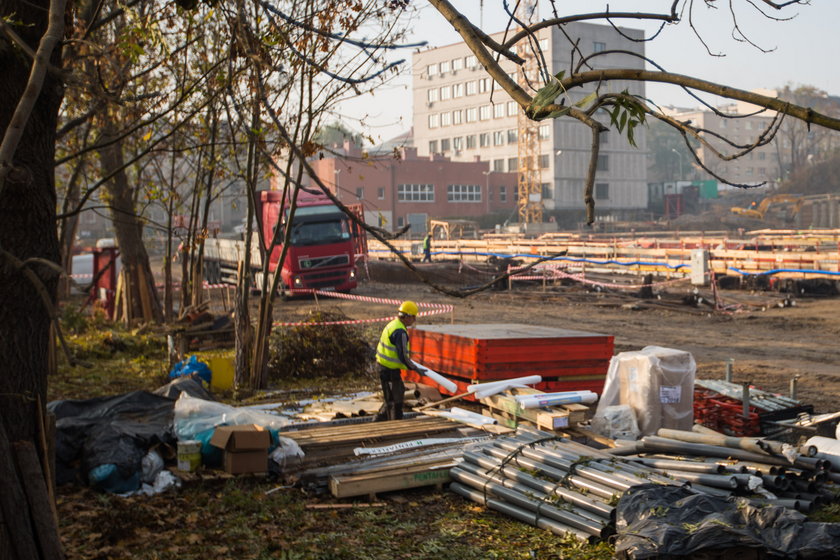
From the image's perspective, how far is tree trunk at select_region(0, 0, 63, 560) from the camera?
568cm

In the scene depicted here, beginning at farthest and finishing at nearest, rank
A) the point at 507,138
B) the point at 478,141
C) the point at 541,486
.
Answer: the point at 478,141, the point at 507,138, the point at 541,486

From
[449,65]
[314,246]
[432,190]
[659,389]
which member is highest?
[449,65]

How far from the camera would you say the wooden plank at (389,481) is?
8188mm

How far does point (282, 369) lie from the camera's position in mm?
15375

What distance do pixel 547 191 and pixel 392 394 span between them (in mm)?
76834

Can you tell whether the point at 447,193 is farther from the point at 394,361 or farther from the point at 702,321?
the point at 394,361

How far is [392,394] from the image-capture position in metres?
11.2

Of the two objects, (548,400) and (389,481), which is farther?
(548,400)

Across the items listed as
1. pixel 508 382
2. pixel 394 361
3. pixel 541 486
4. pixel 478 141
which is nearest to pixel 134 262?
pixel 394 361

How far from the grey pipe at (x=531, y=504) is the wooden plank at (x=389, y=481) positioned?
16 cm

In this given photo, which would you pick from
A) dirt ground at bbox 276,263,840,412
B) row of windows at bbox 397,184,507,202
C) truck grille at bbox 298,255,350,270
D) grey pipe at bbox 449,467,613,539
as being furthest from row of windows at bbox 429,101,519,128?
grey pipe at bbox 449,467,613,539

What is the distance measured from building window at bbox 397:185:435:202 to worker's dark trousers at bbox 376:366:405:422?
221 ft

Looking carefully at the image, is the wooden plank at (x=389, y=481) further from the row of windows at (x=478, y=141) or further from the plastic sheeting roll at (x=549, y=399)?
the row of windows at (x=478, y=141)

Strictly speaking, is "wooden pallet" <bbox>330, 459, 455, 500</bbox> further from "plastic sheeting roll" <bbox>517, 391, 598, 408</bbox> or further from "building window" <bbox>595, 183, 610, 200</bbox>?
"building window" <bbox>595, 183, 610, 200</bbox>
